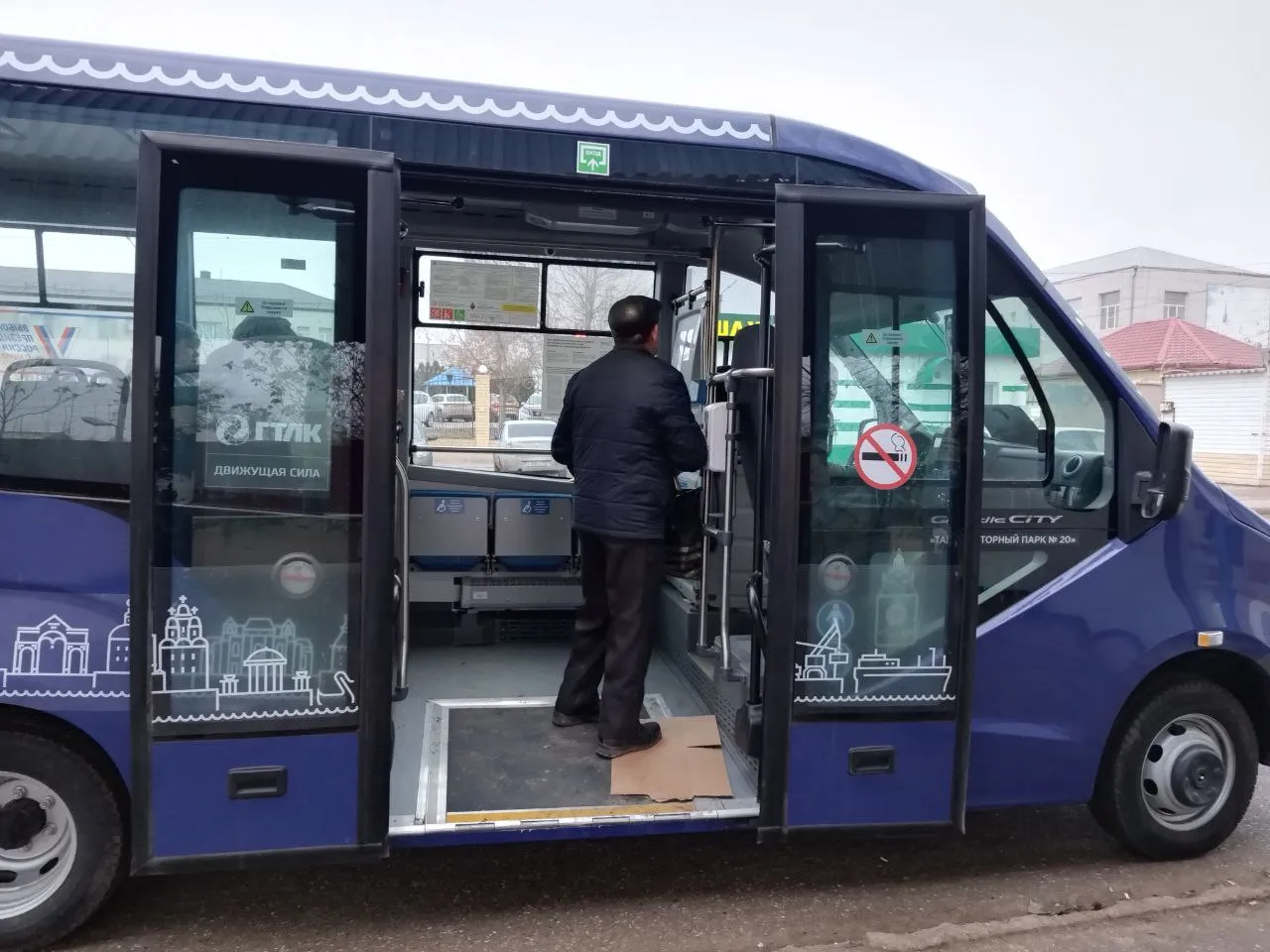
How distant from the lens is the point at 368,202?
9.25 feet

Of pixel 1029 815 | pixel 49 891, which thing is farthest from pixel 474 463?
pixel 1029 815

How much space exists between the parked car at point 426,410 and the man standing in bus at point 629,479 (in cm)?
179

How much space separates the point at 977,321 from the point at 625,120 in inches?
53.9

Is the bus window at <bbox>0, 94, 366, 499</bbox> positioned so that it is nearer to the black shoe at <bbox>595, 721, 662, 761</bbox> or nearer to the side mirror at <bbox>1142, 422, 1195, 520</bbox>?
the black shoe at <bbox>595, 721, 662, 761</bbox>

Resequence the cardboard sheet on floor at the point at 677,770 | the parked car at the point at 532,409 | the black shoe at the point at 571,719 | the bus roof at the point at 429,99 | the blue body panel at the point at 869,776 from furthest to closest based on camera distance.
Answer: the parked car at the point at 532,409, the black shoe at the point at 571,719, the cardboard sheet on floor at the point at 677,770, the blue body panel at the point at 869,776, the bus roof at the point at 429,99

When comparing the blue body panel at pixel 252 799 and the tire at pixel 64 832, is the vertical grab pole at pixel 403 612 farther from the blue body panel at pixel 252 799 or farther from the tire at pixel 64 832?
the tire at pixel 64 832

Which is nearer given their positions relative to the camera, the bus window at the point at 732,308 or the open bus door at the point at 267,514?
the open bus door at the point at 267,514

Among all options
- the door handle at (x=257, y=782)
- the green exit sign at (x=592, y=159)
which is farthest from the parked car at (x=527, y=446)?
the door handle at (x=257, y=782)

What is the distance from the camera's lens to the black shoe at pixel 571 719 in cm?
387

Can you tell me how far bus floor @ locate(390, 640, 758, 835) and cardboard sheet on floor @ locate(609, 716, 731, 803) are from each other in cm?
4

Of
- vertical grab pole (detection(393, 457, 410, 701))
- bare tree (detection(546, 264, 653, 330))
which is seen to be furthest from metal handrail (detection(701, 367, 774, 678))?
bare tree (detection(546, 264, 653, 330))

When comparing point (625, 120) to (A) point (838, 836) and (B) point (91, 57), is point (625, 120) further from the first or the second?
(A) point (838, 836)

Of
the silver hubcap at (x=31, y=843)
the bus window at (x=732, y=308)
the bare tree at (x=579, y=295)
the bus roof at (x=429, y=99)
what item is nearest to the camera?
the bus roof at (x=429, y=99)

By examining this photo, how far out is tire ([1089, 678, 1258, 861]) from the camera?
11.9 feet
